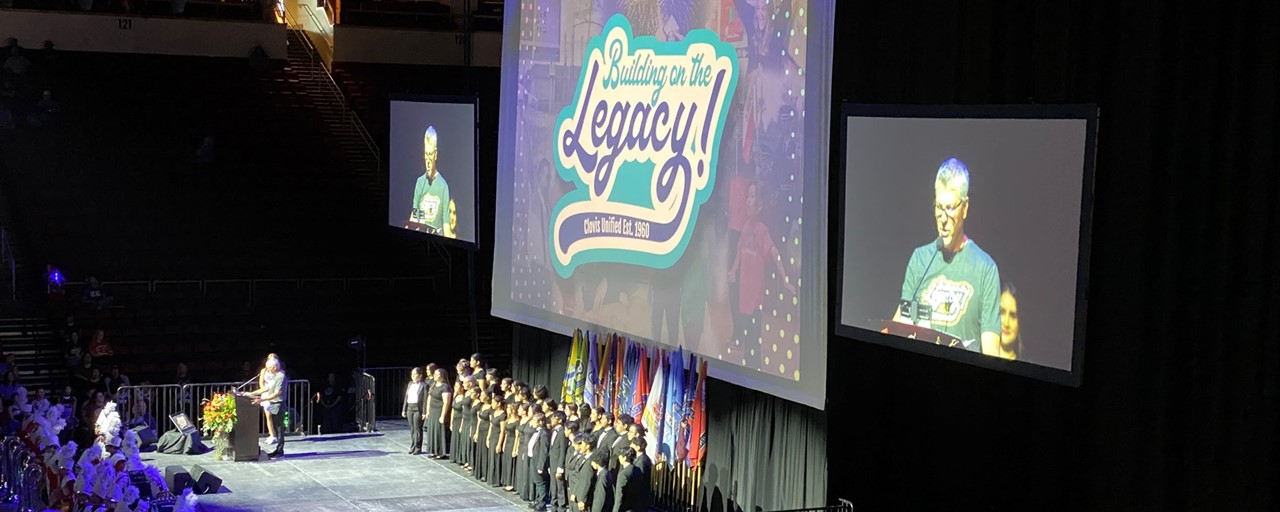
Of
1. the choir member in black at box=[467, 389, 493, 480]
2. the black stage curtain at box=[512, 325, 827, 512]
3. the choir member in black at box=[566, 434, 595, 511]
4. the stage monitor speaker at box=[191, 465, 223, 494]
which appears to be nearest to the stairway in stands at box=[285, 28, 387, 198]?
the choir member in black at box=[467, 389, 493, 480]

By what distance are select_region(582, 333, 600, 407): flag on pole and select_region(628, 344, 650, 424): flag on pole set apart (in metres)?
1.04

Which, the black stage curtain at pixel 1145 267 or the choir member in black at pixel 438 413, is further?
the choir member in black at pixel 438 413

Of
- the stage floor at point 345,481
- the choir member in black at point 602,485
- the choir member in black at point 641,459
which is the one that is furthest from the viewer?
the stage floor at point 345,481

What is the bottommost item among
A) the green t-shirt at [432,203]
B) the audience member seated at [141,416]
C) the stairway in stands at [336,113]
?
the audience member seated at [141,416]

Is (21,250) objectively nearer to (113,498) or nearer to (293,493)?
(293,493)

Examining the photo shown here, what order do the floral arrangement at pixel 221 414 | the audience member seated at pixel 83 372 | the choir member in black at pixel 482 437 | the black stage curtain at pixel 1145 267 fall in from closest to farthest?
the black stage curtain at pixel 1145 267, the choir member in black at pixel 482 437, the floral arrangement at pixel 221 414, the audience member seated at pixel 83 372

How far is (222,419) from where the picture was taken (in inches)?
808

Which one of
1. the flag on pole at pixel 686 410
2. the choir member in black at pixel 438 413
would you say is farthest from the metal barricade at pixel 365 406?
the flag on pole at pixel 686 410

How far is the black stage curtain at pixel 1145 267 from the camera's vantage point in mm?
10750

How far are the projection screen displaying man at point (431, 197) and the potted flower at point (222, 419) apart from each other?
406cm

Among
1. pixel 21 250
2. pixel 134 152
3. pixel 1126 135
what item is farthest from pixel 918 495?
pixel 134 152

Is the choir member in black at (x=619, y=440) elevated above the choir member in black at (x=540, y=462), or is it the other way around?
the choir member in black at (x=619, y=440)

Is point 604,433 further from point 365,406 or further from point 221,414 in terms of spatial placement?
point 365,406

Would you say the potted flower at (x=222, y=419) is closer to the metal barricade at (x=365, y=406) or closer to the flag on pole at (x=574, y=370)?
the metal barricade at (x=365, y=406)
